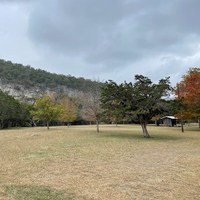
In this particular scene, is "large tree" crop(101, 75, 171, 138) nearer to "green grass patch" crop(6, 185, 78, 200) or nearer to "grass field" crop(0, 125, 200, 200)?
"grass field" crop(0, 125, 200, 200)

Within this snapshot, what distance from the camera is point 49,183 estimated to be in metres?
9.48

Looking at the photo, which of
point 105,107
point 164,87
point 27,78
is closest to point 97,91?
point 105,107

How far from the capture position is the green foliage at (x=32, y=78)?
101750 millimetres

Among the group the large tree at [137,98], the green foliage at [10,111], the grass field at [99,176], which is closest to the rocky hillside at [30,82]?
the green foliage at [10,111]

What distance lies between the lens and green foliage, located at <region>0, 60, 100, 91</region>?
334 feet

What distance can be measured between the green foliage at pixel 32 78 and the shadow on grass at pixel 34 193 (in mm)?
87757

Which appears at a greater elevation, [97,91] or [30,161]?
[97,91]

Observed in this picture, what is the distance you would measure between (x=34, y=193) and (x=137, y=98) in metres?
19.3

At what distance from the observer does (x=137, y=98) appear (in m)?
26.6

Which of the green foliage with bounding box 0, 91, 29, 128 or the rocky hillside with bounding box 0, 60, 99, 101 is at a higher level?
the rocky hillside with bounding box 0, 60, 99, 101

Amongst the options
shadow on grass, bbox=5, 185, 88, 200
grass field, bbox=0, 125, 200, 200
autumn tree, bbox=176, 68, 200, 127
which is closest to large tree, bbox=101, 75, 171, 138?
autumn tree, bbox=176, 68, 200, 127

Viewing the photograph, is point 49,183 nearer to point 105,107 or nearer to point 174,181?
point 174,181

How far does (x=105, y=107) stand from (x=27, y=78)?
8137cm

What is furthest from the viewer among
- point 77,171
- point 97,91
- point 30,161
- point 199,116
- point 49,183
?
point 97,91
